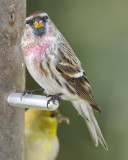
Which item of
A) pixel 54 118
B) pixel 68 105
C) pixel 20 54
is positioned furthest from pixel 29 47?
pixel 68 105

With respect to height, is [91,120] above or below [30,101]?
below

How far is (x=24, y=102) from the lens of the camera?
3121 millimetres

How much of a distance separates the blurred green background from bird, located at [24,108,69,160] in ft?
4.02

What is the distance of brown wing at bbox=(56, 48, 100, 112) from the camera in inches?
130

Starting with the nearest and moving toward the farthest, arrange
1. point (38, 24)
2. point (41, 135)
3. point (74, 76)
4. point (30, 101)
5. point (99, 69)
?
1. point (30, 101)
2. point (38, 24)
3. point (74, 76)
4. point (41, 135)
5. point (99, 69)

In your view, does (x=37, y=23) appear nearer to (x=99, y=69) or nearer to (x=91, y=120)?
(x=91, y=120)

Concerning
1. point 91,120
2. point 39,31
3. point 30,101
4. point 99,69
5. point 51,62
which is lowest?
point 99,69

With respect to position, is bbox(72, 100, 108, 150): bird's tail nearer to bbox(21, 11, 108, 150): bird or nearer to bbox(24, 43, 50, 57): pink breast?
bbox(21, 11, 108, 150): bird

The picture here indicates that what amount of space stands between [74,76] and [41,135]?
62 centimetres

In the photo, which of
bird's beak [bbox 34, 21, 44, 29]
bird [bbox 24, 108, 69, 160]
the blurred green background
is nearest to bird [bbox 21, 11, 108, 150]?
bird's beak [bbox 34, 21, 44, 29]

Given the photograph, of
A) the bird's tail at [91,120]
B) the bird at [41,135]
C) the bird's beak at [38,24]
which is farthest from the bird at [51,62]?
the bird at [41,135]

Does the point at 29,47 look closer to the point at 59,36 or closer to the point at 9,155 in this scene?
the point at 59,36

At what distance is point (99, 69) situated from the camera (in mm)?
5445

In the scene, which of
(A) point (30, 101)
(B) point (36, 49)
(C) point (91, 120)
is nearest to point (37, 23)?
(B) point (36, 49)
